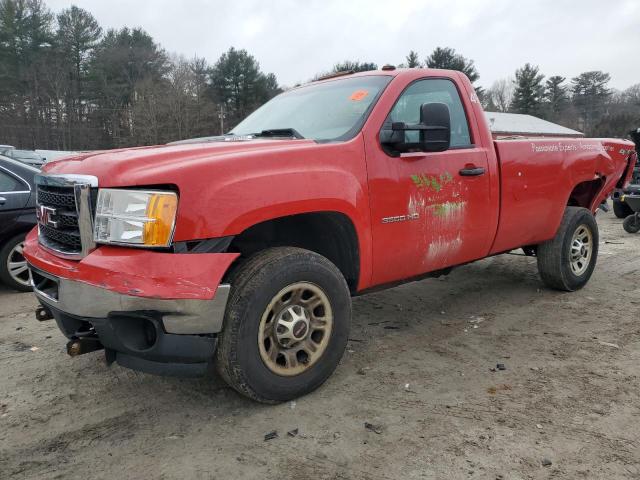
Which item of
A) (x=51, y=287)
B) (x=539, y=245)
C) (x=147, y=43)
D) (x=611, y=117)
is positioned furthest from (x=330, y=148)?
(x=611, y=117)

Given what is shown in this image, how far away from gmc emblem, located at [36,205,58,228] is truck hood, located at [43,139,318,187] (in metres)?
0.23

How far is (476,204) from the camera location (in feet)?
13.2

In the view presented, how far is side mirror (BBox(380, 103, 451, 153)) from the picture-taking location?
132 inches

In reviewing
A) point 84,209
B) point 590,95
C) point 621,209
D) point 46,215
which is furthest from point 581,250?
point 590,95

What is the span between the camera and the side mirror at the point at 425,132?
3352 millimetres

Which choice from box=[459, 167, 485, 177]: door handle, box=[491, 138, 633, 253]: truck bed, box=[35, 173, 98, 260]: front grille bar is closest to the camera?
box=[35, 173, 98, 260]: front grille bar

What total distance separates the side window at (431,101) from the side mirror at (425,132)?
12cm

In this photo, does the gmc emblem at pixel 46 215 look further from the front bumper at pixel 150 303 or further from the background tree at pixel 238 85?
the background tree at pixel 238 85

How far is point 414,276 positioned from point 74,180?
2410mm

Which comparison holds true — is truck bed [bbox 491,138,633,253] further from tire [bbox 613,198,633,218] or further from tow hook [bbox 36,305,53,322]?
tire [bbox 613,198,633,218]

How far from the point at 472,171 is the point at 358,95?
1.06m

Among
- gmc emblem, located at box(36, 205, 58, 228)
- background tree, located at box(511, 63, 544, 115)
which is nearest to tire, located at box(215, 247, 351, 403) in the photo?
gmc emblem, located at box(36, 205, 58, 228)

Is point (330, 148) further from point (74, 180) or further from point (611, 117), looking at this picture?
point (611, 117)

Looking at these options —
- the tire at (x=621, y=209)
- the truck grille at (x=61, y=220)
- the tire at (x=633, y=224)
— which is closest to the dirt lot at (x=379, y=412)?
the truck grille at (x=61, y=220)
